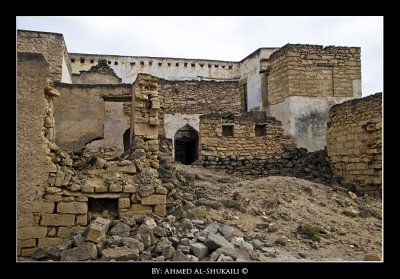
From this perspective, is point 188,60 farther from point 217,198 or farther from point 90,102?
point 217,198

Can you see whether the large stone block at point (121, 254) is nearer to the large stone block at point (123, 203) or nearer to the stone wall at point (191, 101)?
the large stone block at point (123, 203)

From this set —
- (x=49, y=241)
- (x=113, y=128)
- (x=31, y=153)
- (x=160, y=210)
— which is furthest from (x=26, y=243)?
(x=113, y=128)

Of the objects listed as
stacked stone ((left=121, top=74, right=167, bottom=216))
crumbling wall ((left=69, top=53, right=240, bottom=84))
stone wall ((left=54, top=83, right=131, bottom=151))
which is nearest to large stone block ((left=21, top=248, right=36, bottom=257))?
stacked stone ((left=121, top=74, right=167, bottom=216))

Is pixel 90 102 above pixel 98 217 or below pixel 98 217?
above

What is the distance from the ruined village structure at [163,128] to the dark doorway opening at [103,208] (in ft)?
0.05

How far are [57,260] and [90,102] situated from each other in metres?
3.95

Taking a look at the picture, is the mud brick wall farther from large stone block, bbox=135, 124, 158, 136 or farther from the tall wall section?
the tall wall section

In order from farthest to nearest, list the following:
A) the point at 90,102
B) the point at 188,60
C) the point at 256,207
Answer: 1. the point at 188,60
2. the point at 90,102
3. the point at 256,207

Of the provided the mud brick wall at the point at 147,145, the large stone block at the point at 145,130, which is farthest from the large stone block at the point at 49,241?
the large stone block at the point at 145,130

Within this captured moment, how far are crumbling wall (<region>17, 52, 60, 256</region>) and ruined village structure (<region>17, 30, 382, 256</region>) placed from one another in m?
0.01

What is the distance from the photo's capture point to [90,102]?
8195 millimetres

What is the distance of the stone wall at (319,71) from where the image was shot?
1368cm

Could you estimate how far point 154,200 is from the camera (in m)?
6.20
